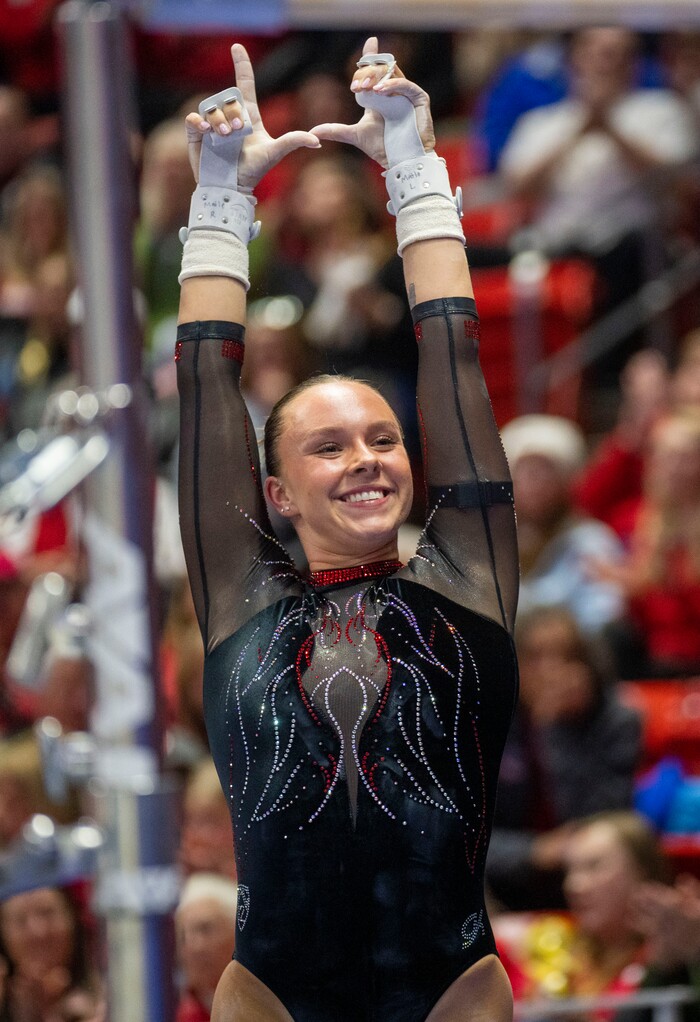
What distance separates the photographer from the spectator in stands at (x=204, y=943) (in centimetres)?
281

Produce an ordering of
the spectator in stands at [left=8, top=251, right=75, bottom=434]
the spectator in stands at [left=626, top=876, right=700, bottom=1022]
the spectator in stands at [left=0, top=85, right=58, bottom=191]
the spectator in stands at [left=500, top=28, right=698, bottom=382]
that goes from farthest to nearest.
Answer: the spectator in stands at [left=0, top=85, right=58, bottom=191]
the spectator in stands at [left=500, top=28, right=698, bottom=382]
the spectator in stands at [left=8, top=251, right=75, bottom=434]
the spectator in stands at [left=626, top=876, right=700, bottom=1022]

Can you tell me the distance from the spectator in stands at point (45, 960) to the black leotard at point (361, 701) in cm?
102

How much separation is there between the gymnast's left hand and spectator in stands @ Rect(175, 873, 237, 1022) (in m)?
1.59

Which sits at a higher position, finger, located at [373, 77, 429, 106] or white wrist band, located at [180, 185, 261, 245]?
finger, located at [373, 77, 429, 106]

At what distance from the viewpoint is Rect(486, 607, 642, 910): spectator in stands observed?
11.2 feet

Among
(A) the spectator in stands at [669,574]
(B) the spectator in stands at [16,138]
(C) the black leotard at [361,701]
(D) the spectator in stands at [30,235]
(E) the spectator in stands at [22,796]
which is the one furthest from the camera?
(B) the spectator in stands at [16,138]

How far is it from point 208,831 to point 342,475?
1632 mm

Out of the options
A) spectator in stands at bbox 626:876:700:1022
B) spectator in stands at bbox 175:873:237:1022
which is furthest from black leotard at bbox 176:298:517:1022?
spectator in stands at bbox 626:876:700:1022

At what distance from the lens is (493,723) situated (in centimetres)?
170

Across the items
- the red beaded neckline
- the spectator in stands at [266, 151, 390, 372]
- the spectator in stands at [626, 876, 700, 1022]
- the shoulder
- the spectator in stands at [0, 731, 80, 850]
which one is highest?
the shoulder

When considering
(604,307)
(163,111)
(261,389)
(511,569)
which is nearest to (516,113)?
(604,307)

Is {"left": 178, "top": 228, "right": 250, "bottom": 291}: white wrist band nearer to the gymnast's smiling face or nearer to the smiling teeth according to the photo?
the gymnast's smiling face

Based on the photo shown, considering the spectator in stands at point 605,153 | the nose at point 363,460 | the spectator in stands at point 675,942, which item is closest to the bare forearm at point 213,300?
the nose at point 363,460

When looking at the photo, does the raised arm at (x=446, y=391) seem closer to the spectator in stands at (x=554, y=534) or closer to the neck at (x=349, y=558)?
the neck at (x=349, y=558)
